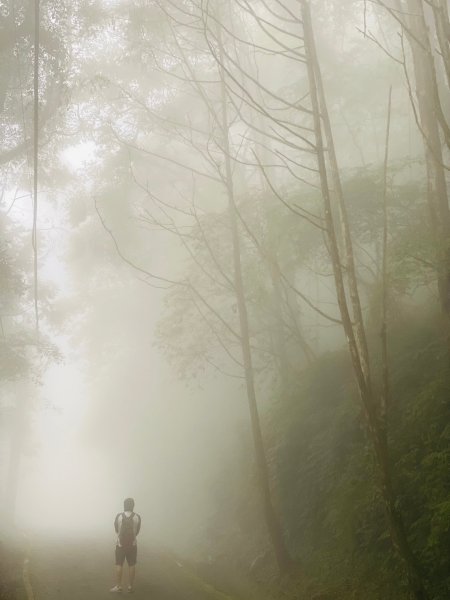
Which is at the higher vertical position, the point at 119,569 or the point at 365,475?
the point at 365,475

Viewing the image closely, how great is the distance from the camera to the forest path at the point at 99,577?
334 inches

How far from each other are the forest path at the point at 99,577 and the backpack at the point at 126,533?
709 mm

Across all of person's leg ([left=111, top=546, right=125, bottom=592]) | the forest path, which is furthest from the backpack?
the forest path

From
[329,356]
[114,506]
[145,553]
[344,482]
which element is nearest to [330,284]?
[329,356]

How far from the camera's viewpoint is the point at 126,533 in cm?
920

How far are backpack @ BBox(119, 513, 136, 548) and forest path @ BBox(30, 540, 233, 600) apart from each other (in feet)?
2.33

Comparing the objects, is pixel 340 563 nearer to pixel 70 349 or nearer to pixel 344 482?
pixel 344 482

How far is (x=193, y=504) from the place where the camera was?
1711 cm

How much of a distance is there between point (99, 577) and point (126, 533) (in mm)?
1667

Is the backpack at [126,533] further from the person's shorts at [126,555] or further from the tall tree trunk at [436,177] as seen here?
the tall tree trunk at [436,177]

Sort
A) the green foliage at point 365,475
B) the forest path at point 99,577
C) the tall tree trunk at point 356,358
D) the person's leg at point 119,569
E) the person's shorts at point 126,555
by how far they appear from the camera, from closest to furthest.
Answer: the tall tree trunk at point 356,358 → the green foliage at point 365,475 → the forest path at point 99,577 → the person's leg at point 119,569 → the person's shorts at point 126,555

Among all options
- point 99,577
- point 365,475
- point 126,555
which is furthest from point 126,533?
point 365,475

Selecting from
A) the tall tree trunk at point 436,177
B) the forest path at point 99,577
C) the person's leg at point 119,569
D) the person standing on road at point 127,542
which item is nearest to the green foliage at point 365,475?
the tall tree trunk at point 436,177

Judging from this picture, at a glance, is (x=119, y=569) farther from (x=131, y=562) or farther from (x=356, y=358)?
(x=356, y=358)
